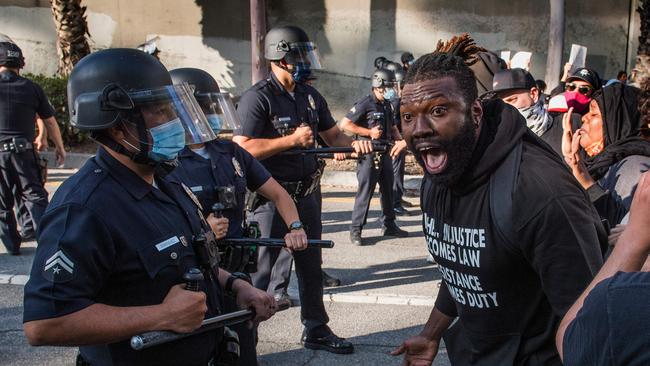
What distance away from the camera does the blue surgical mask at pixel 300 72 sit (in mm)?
5696

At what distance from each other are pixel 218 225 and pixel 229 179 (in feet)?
1.32

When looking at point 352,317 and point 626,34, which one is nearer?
point 352,317

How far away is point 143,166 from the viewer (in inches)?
105

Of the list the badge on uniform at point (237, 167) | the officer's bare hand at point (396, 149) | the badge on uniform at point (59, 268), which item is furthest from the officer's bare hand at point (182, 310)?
the officer's bare hand at point (396, 149)

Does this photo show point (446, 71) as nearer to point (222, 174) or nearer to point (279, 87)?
point (222, 174)

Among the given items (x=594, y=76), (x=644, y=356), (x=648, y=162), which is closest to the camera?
(x=644, y=356)

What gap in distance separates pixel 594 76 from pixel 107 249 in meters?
4.39

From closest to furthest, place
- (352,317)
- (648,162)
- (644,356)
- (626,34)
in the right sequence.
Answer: (644,356) < (648,162) < (352,317) < (626,34)

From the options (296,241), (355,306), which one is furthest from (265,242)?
(355,306)

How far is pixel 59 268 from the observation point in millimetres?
2277

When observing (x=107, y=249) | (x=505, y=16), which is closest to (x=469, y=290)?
(x=107, y=249)

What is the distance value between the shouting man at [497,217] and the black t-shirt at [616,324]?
939 mm

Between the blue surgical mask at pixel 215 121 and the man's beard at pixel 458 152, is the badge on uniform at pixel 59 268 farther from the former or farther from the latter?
the blue surgical mask at pixel 215 121

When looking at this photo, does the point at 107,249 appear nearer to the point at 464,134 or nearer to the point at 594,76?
the point at 464,134
